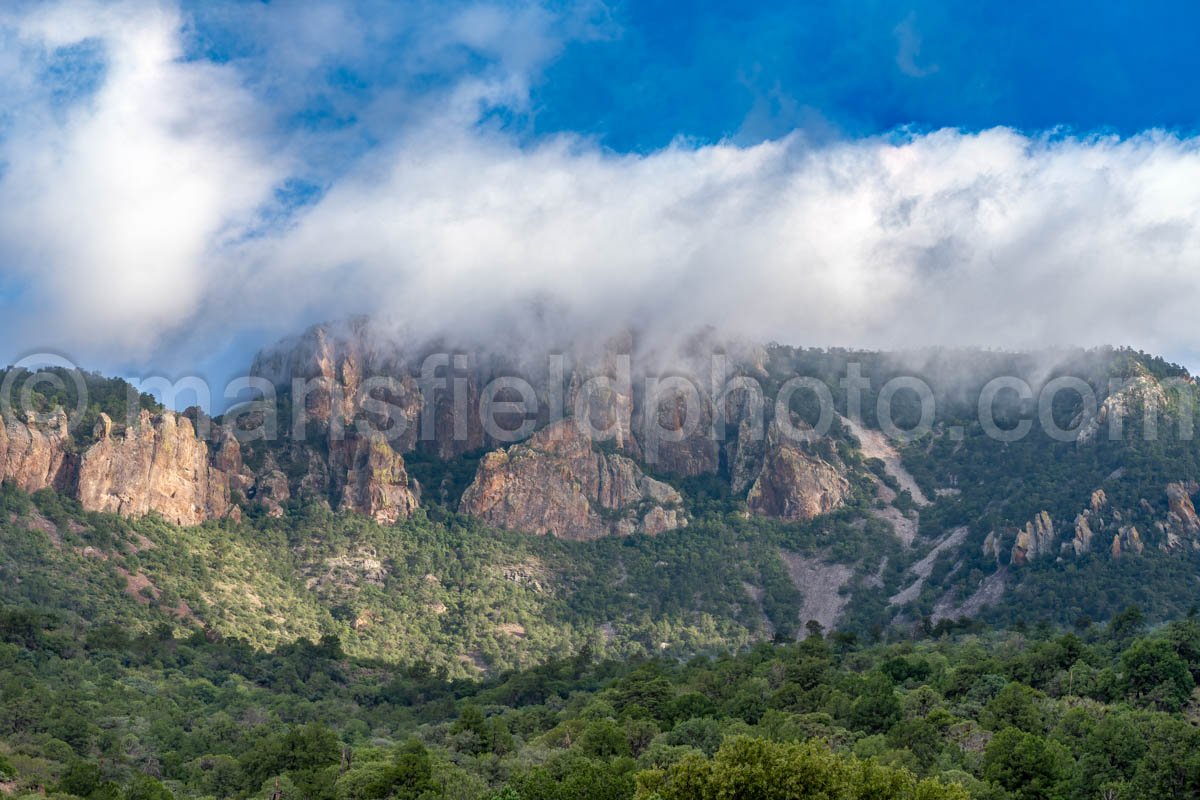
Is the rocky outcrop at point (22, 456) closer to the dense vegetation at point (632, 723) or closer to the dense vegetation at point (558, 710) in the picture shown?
the dense vegetation at point (558, 710)

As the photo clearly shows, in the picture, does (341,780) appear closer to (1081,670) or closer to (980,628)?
(1081,670)

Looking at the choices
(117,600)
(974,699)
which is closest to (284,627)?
(117,600)

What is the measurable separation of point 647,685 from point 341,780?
44.0 meters

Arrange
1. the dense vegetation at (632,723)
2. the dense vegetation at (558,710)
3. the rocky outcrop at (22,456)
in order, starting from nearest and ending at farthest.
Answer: the dense vegetation at (632,723) < the dense vegetation at (558,710) < the rocky outcrop at (22,456)

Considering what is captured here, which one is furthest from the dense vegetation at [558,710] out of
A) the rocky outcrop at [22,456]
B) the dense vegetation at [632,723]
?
the rocky outcrop at [22,456]

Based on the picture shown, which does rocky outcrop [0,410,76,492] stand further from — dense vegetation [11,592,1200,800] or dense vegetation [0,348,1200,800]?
dense vegetation [11,592,1200,800]

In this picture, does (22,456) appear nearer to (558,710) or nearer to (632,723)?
(558,710)

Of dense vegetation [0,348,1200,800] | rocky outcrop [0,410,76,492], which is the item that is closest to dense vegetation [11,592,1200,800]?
A: dense vegetation [0,348,1200,800]

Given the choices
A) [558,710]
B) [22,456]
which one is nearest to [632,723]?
[558,710]

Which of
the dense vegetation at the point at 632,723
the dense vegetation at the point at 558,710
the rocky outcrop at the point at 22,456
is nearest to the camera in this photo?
the dense vegetation at the point at 632,723

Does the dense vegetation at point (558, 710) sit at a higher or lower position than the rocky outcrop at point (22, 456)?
lower

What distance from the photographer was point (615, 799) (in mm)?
75750

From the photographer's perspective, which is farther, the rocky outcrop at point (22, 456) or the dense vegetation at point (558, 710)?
the rocky outcrop at point (22, 456)

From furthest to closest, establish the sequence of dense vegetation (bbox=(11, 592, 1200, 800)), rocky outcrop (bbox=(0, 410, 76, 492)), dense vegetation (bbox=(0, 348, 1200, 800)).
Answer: rocky outcrop (bbox=(0, 410, 76, 492)) → dense vegetation (bbox=(0, 348, 1200, 800)) → dense vegetation (bbox=(11, 592, 1200, 800))
